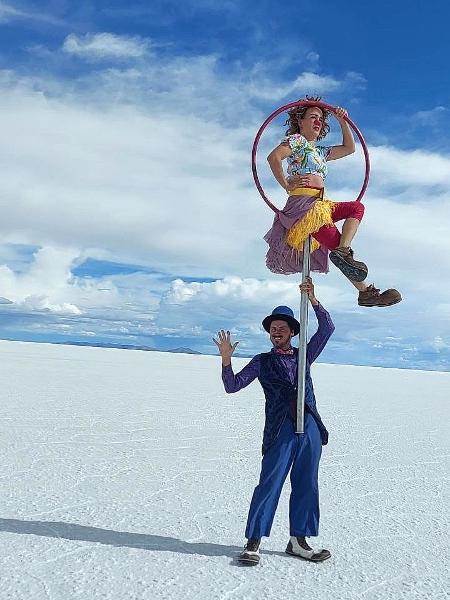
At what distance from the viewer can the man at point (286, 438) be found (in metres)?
3.39

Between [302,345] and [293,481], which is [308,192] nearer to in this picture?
[302,345]

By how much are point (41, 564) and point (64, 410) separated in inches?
193

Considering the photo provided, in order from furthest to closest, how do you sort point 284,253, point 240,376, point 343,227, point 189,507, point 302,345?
point 189,507, point 240,376, point 284,253, point 302,345, point 343,227

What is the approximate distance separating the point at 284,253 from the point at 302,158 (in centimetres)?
48

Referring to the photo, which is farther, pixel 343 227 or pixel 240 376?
pixel 240 376

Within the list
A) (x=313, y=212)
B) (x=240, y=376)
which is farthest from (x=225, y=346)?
(x=313, y=212)

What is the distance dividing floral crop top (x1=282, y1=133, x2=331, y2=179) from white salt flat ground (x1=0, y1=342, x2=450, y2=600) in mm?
1980

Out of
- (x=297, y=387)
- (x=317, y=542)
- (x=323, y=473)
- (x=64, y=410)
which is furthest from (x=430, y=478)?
(x=64, y=410)

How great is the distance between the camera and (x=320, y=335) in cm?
354

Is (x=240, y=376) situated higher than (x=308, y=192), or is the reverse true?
(x=308, y=192)

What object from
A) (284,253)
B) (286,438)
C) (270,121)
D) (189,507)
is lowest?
(189,507)

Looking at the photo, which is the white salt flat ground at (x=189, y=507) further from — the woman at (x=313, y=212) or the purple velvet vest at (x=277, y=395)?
the woman at (x=313, y=212)

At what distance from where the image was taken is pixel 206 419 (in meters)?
7.97

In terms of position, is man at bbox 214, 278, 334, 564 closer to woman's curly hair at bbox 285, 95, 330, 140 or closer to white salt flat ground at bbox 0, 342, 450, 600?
white salt flat ground at bbox 0, 342, 450, 600
